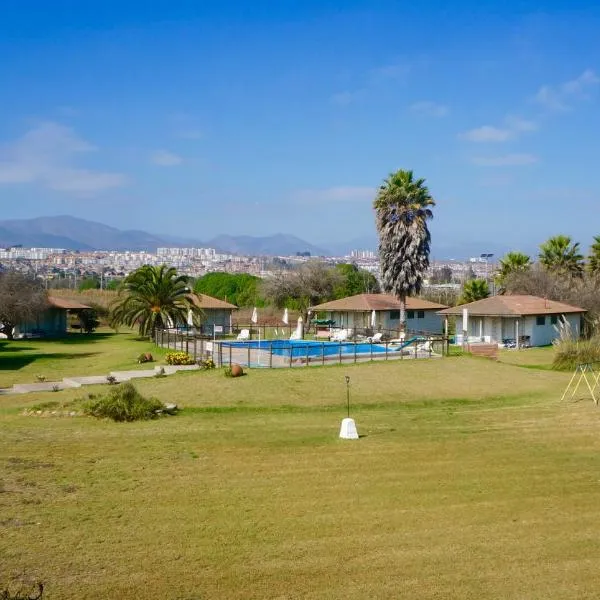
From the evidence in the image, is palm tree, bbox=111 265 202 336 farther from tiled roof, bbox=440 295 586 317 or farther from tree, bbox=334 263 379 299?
tree, bbox=334 263 379 299

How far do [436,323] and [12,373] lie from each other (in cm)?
3439

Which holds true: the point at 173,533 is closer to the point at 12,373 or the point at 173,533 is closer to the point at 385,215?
the point at 12,373

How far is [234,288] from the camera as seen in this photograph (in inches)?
3531

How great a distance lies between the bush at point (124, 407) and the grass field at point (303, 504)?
2.02 ft

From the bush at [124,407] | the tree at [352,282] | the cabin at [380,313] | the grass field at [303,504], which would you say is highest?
the tree at [352,282]

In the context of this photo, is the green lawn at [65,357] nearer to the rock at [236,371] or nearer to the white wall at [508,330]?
the rock at [236,371]

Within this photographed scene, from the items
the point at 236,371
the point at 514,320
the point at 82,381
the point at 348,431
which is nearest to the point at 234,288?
the point at 514,320

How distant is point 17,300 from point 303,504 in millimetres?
41978

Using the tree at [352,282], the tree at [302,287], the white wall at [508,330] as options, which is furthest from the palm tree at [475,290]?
the tree at [302,287]

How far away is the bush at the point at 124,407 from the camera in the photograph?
2058cm

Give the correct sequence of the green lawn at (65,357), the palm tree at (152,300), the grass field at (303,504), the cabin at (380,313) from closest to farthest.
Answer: the grass field at (303,504)
the green lawn at (65,357)
the palm tree at (152,300)
the cabin at (380,313)

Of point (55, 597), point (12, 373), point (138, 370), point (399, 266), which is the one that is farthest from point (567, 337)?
point (55, 597)

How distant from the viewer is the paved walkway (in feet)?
88.2

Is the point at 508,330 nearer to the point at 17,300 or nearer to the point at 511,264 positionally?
the point at 511,264
